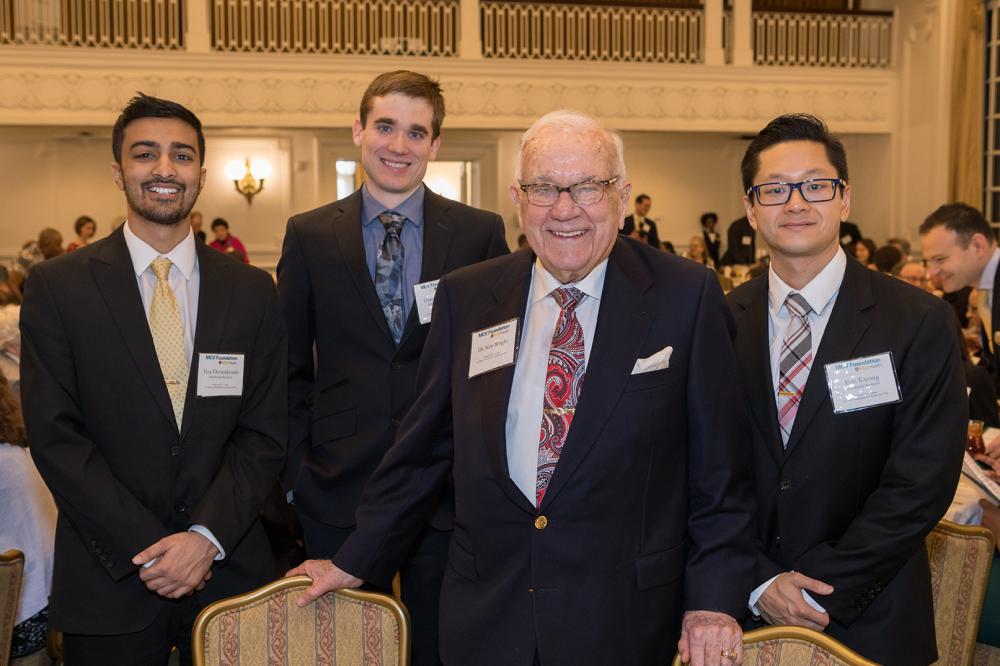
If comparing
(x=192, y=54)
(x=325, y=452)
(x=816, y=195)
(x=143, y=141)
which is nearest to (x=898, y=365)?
(x=816, y=195)

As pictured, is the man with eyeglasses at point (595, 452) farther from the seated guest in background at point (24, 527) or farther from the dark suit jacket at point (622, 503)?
the seated guest in background at point (24, 527)

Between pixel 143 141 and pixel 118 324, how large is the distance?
1.41ft

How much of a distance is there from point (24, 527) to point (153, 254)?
3.32 ft

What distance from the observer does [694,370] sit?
174 centimetres

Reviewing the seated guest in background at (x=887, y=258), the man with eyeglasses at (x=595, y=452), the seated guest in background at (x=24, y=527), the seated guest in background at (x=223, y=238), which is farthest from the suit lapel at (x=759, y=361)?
the seated guest in background at (x=223, y=238)

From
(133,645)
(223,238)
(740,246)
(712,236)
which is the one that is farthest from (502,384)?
(712,236)

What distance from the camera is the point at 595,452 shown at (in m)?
1.70

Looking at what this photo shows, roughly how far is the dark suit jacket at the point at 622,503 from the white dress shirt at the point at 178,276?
0.78 meters

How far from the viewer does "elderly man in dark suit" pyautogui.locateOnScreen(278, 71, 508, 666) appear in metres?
2.42

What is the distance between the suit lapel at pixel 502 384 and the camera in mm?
1745

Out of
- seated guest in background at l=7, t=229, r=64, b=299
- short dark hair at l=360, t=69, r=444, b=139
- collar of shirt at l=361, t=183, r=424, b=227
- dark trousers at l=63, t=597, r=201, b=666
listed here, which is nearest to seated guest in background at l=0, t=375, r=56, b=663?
dark trousers at l=63, t=597, r=201, b=666

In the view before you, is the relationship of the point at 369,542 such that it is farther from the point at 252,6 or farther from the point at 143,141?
the point at 252,6

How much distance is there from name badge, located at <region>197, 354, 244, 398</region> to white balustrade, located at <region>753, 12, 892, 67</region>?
11592mm

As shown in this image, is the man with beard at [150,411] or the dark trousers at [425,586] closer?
the man with beard at [150,411]
